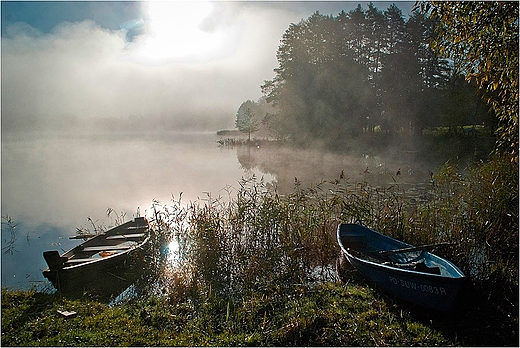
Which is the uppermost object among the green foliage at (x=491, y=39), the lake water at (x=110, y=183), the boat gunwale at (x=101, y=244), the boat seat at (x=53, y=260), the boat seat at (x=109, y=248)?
the green foliage at (x=491, y=39)

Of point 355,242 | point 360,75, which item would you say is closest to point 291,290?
point 355,242

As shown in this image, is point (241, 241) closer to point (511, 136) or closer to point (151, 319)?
point (151, 319)

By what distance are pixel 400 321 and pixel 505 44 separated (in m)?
3.74

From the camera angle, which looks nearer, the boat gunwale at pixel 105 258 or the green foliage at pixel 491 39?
the green foliage at pixel 491 39

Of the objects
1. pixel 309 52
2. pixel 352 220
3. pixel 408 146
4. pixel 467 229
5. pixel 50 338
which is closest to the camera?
pixel 50 338

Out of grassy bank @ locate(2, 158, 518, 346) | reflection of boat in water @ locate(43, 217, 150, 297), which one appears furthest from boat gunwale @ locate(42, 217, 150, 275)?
grassy bank @ locate(2, 158, 518, 346)

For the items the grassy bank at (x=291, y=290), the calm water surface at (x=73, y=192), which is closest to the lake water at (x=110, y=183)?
the calm water surface at (x=73, y=192)

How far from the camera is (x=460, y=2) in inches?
217

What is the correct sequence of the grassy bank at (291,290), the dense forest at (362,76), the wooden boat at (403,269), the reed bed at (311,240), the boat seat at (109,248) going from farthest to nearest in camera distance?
the dense forest at (362,76) < the boat seat at (109,248) < the reed bed at (311,240) < the wooden boat at (403,269) < the grassy bank at (291,290)

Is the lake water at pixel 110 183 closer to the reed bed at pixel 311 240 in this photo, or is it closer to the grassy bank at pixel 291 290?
the reed bed at pixel 311 240

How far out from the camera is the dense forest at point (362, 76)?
2703 centimetres

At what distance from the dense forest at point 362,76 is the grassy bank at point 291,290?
1939 cm

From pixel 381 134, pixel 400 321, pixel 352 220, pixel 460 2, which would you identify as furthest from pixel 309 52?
pixel 400 321

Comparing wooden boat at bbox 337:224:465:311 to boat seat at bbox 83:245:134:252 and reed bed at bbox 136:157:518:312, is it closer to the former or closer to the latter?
reed bed at bbox 136:157:518:312
